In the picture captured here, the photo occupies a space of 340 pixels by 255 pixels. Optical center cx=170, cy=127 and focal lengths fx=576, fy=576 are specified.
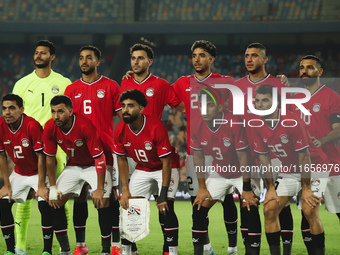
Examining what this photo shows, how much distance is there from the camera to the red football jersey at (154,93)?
Result: 22.3ft

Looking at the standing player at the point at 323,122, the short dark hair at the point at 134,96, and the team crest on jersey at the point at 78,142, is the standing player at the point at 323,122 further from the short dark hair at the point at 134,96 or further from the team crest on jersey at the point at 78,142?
the team crest on jersey at the point at 78,142

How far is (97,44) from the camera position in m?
21.4

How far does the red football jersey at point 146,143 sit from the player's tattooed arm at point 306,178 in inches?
54.4

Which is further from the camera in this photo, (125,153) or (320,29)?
(320,29)

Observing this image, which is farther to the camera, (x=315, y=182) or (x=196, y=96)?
(x=196, y=96)

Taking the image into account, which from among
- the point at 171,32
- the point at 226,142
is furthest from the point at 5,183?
the point at 171,32

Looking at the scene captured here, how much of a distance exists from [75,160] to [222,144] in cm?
168

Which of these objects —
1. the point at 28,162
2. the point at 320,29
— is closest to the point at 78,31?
the point at 320,29

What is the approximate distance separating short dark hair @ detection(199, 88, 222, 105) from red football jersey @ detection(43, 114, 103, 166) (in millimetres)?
1270

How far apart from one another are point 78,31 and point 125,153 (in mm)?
13485

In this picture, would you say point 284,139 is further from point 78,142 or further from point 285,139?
point 78,142

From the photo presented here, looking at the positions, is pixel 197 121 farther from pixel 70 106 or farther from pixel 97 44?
pixel 97 44

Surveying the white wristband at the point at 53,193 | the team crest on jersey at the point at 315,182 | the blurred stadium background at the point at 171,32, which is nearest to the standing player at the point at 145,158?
the white wristband at the point at 53,193

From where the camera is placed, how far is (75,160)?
656 centimetres
